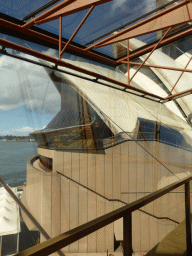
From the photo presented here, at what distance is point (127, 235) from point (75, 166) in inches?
200

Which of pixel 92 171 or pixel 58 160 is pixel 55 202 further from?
pixel 92 171

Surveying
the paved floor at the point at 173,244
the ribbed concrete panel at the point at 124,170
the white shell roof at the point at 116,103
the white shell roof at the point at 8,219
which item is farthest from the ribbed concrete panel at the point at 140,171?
the paved floor at the point at 173,244

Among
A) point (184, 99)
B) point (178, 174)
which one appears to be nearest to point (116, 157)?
point (178, 174)

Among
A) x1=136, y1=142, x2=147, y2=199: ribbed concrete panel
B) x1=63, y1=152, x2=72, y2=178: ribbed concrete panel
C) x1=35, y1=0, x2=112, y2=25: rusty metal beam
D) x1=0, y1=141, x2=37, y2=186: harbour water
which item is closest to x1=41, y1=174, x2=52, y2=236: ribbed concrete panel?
x1=63, y1=152, x2=72, y2=178: ribbed concrete panel

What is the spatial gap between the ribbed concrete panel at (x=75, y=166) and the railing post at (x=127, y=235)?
5052mm

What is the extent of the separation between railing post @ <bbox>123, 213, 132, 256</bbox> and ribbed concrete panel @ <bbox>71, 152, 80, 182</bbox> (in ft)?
16.6

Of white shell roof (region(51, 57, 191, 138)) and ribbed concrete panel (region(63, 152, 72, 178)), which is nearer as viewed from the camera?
ribbed concrete panel (region(63, 152, 72, 178))

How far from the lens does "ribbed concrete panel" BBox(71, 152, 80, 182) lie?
5625 mm

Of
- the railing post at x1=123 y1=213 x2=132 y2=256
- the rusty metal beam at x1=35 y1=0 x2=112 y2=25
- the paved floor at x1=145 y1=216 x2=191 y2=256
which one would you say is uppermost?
the rusty metal beam at x1=35 y1=0 x2=112 y2=25

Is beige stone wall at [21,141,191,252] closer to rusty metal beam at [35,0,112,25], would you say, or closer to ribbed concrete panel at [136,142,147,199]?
ribbed concrete panel at [136,142,147,199]

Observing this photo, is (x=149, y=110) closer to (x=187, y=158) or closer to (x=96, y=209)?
(x=187, y=158)

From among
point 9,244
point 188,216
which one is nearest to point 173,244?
point 188,216

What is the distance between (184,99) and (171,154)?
11.7 feet

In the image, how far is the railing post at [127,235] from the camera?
72 centimetres
